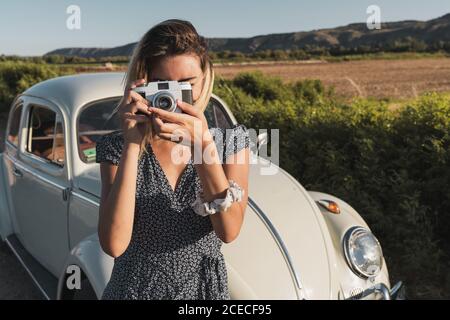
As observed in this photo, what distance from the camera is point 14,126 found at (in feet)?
14.1

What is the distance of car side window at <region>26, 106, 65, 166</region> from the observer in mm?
3402

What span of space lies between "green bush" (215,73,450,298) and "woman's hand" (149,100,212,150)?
3017mm

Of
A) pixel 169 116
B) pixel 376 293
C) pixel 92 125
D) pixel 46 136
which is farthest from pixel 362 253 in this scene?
pixel 46 136

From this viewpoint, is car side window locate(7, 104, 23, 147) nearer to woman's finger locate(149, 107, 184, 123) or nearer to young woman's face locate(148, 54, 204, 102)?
young woman's face locate(148, 54, 204, 102)

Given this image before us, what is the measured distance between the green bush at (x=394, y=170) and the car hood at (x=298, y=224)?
157 centimetres

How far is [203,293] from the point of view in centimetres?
165

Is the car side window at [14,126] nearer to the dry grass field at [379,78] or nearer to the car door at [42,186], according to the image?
the car door at [42,186]

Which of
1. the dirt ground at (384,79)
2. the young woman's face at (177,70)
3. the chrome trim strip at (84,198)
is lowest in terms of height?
the chrome trim strip at (84,198)

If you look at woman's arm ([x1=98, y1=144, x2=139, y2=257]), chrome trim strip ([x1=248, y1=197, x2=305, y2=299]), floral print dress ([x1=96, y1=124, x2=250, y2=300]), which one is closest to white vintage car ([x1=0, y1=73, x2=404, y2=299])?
chrome trim strip ([x1=248, y1=197, x2=305, y2=299])

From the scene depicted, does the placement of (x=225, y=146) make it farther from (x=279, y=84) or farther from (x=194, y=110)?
(x=279, y=84)

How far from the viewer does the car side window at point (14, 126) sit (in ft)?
13.5

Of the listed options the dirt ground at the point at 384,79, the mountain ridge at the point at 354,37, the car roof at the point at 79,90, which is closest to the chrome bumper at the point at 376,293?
the car roof at the point at 79,90

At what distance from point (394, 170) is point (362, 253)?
1.83 metres
